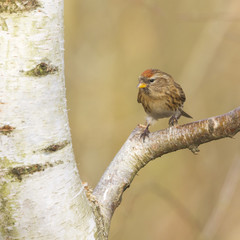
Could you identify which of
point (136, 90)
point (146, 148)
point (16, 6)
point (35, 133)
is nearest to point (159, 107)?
point (146, 148)

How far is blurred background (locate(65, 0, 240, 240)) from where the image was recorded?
5.93 m

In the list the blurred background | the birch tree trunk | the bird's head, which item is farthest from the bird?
the blurred background

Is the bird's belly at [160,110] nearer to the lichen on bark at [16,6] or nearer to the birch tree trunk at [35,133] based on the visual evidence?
the birch tree trunk at [35,133]

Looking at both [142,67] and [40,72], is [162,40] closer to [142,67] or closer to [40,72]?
[142,67]

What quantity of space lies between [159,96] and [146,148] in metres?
1.45

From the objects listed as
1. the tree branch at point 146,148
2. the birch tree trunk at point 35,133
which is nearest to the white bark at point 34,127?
the birch tree trunk at point 35,133

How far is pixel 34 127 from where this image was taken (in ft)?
4.48

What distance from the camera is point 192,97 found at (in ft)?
19.9

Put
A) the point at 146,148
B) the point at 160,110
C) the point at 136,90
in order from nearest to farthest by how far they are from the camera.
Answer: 1. the point at 146,148
2. the point at 160,110
3. the point at 136,90

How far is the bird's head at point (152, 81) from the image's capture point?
3.29m

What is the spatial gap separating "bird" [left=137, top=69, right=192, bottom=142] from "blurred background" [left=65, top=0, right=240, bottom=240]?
7.68 feet

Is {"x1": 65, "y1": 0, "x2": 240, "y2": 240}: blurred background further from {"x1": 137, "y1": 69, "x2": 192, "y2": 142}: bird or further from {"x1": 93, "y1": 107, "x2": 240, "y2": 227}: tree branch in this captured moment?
{"x1": 93, "y1": 107, "x2": 240, "y2": 227}: tree branch

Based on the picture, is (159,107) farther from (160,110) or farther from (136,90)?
(136,90)

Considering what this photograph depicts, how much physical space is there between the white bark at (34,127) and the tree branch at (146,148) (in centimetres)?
40
